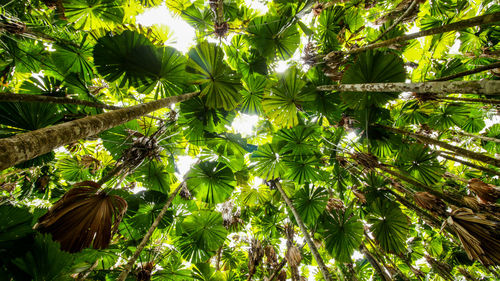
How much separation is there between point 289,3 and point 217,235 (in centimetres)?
395

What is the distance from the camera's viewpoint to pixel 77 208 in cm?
118

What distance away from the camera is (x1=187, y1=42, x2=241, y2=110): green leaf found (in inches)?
82.5

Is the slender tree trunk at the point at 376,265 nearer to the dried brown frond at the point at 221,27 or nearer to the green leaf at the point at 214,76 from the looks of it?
the green leaf at the point at 214,76

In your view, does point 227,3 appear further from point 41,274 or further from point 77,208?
point 41,274

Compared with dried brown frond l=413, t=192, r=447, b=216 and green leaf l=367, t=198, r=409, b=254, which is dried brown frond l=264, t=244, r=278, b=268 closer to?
green leaf l=367, t=198, r=409, b=254

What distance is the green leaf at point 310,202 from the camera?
9.77 feet

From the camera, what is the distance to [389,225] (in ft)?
9.06

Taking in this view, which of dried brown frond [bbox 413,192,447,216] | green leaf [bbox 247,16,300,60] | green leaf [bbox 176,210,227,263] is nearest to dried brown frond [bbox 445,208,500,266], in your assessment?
dried brown frond [bbox 413,192,447,216]

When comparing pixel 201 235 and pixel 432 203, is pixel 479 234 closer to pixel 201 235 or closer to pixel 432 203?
pixel 432 203

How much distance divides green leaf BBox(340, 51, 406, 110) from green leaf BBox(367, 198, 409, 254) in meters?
1.63

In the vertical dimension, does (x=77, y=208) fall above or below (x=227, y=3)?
below

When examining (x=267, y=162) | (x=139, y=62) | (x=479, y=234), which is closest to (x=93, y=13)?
(x=139, y=62)

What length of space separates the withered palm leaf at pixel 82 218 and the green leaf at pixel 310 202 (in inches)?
103

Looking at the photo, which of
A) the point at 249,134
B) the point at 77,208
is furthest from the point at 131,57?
the point at 249,134
